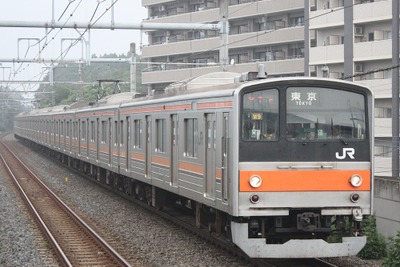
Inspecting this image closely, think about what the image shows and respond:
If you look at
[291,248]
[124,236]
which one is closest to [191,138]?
[124,236]

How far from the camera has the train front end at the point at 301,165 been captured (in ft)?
29.2

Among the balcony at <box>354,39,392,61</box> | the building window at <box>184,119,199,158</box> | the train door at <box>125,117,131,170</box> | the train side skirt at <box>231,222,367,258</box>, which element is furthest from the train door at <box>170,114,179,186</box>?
the balcony at <box>354,39,392,61</box>

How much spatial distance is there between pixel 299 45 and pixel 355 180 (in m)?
34.7

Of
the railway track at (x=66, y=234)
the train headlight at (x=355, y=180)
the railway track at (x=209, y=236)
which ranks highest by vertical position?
the train headlight at (x=355, y=180)

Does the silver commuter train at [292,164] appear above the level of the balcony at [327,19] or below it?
below

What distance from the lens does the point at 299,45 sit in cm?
4309

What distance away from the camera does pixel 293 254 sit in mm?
8812

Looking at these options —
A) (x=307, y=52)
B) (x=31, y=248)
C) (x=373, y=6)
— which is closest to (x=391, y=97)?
Result: (x=373, y=6)

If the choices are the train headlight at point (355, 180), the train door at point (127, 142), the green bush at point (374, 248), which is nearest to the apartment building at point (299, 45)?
the green bush at point (374, 248)

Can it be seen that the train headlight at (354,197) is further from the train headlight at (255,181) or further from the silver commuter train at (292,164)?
the train headlight at (255,181)

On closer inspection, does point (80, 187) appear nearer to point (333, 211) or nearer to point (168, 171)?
point (168, 171)

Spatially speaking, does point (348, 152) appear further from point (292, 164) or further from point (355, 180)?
point (292, 164)

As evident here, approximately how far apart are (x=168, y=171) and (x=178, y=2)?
40.4 m

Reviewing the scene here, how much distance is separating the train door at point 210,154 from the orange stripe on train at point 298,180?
113 centimetres
